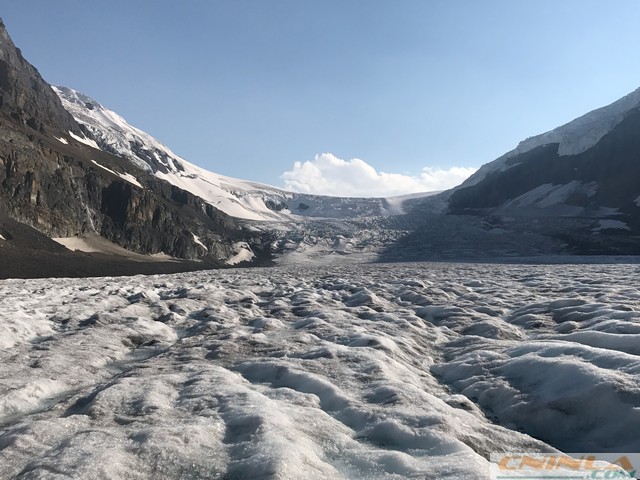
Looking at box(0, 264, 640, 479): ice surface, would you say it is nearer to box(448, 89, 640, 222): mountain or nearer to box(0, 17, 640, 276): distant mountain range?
box(0, 17, 640, 276): distant mountain range

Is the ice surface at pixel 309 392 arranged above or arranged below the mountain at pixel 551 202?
below

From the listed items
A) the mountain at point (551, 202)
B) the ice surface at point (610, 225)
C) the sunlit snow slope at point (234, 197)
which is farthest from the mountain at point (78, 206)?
the ice surface at point (610, 225)

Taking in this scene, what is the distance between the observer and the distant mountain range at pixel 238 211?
140ft

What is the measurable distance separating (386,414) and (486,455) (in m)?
1.11

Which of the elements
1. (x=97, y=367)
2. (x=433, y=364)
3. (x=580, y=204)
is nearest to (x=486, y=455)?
Result: (x=433, y=364)

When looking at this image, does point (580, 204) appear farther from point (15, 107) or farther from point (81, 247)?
point (15, 107)

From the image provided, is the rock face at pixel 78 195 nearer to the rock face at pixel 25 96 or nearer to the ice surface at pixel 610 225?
the rock face at pixel 25 96

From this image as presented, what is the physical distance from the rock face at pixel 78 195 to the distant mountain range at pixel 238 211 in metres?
0.16

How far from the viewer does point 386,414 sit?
4.93 meters

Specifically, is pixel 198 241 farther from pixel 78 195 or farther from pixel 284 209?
pixel 284 209

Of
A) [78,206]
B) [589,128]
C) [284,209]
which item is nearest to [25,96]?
[78,206]

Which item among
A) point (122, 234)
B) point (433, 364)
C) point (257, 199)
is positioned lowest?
point (433, 364)

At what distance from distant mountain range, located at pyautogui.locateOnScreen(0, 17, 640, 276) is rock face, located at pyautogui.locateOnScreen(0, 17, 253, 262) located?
16 centimetres

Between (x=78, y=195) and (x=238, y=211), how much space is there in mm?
60083
